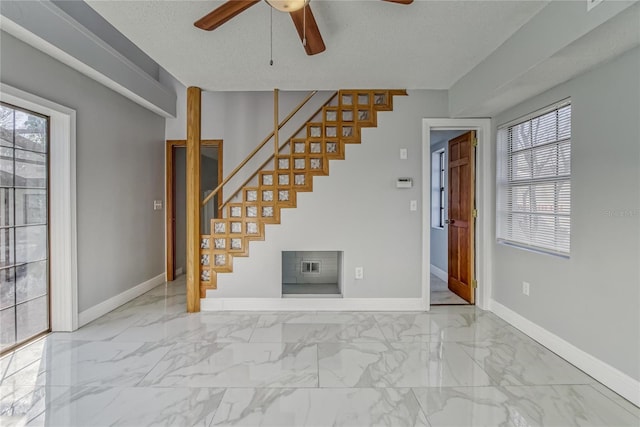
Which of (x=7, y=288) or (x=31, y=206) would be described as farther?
(x=31, y=206)

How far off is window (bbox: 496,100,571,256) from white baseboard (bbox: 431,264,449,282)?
167cm

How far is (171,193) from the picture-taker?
194 inches

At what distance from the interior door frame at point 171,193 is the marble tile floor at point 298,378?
1.66 m

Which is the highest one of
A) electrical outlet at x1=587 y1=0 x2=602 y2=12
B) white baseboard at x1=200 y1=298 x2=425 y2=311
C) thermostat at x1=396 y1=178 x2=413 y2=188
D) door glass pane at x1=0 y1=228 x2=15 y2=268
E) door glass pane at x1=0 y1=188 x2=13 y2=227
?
electrical outlet at x1=587 y1=0 x2=602 y2=12

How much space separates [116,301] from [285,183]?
2.40 m

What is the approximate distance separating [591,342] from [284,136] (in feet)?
13.4

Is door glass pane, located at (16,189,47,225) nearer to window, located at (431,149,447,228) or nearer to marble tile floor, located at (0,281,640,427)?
marble tile floor, located at (0,281,640,427)

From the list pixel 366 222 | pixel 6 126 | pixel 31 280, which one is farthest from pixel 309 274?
pixel 6 126

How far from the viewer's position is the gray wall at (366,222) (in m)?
3.65

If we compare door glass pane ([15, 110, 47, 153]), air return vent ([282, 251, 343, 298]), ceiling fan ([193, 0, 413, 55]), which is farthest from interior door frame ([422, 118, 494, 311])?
door glass pane ([15, 110, 47, 153])

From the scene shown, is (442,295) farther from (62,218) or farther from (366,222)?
(62,218)

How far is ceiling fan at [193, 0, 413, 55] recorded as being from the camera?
1792mm

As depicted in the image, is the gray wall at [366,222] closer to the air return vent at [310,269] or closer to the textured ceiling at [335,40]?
the textured ceiling at [335,40]

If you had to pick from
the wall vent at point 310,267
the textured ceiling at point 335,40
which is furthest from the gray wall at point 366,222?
the wall vent at point 310,267
